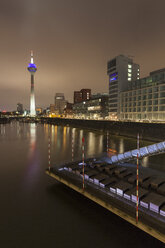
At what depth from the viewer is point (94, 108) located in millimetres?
146375

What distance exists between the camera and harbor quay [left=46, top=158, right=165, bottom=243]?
6.73 meters

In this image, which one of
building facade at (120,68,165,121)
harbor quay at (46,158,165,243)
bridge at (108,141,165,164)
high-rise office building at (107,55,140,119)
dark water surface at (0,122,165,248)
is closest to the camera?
harbor quay at (46,158,165,243)

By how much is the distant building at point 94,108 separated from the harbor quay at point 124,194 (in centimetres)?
12612

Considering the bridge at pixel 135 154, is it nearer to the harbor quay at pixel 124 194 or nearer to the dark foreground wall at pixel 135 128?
the harbor quay at pixel 124 194

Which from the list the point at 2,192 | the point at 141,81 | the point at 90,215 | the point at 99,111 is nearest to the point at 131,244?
the point at 90,215

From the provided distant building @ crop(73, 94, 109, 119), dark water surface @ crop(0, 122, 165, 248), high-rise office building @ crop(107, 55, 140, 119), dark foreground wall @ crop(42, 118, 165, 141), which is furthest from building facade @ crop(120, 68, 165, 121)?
dark water surface @ crop(0, 122, 165, 248)

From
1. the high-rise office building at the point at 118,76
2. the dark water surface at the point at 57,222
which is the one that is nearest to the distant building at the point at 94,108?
the high-rise office building at the point at 118,76

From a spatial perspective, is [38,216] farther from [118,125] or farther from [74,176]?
[118,125]

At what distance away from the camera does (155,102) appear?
268 ft

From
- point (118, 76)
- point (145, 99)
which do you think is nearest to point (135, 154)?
point (145, 99)

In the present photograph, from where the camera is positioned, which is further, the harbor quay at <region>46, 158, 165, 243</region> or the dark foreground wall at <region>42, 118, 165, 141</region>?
the dark foreground wall at <region>42, 118, 165, 141</region>

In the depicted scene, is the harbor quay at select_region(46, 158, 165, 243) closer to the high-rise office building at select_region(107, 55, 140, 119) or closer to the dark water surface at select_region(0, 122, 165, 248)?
the dark water surface at select_region(0, 122, 165, 248)

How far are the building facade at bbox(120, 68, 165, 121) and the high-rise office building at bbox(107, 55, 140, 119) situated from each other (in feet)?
16.8

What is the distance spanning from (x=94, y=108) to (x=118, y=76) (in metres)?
47.2
